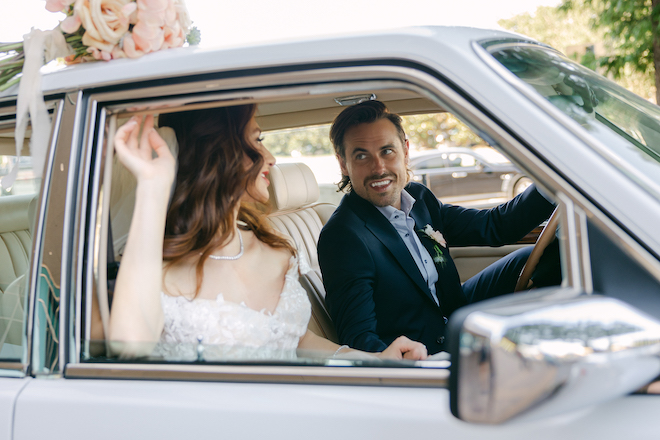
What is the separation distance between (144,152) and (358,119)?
120 cm

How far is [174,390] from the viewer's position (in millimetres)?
1054

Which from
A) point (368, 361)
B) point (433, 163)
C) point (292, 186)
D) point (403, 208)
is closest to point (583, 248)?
point (368, 361)

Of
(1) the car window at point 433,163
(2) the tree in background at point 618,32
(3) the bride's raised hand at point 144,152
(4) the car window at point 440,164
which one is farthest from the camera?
(1) the car window at point 433,163

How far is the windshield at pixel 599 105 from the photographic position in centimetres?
103

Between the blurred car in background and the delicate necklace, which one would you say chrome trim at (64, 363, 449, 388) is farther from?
the blurred car in background

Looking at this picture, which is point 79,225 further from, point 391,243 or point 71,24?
point 391,243

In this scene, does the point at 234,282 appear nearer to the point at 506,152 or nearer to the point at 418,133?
the point at 506,152

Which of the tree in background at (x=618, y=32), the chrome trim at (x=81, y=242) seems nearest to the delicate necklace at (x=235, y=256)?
the chrome trim at (x=81, y=242)

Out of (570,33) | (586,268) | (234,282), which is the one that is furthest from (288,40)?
(570,33)

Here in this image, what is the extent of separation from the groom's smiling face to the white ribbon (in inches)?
50.6

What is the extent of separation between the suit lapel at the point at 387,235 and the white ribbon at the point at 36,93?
49.8 inches

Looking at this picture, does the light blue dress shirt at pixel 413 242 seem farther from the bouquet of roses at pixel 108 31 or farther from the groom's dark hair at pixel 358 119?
the bouquet of roses at pixel 108 31

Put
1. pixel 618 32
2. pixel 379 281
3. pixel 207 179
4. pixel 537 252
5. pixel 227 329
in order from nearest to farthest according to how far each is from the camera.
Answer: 1. pixel 227 329
2. pixel 207 179
3. pixel 537 252
4. pixel 379 281
5. pixel 618 32

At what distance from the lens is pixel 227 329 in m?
1.49
